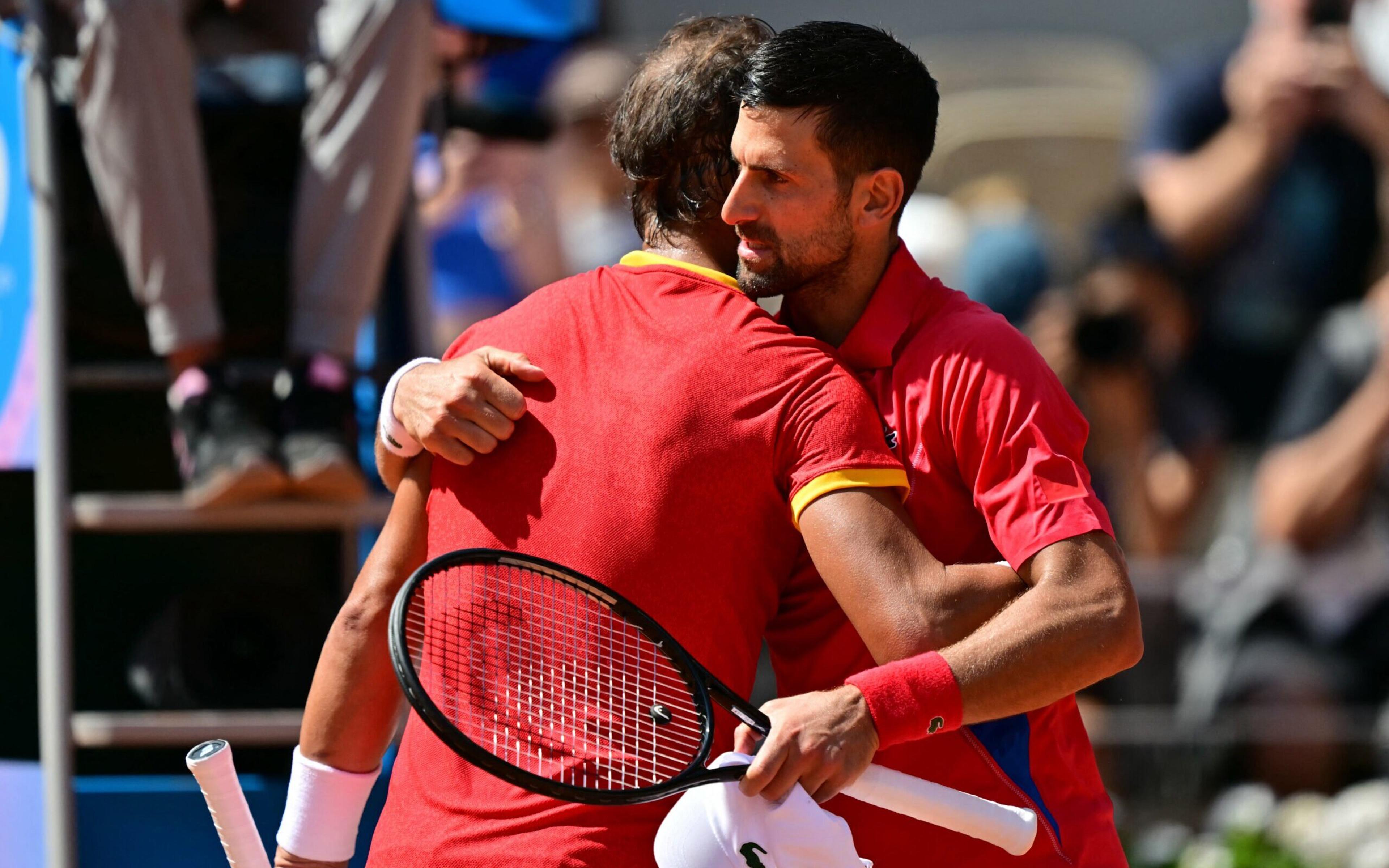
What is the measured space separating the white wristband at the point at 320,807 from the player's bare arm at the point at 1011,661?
70 cm

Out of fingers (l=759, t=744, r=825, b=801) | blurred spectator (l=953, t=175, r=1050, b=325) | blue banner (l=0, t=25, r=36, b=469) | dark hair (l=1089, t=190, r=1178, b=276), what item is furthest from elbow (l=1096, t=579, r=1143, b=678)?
dark hair (l=1089, t=190, r=1178, b=276)

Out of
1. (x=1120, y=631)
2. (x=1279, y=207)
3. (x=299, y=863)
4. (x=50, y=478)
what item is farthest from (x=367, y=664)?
(x=1279, y=207)

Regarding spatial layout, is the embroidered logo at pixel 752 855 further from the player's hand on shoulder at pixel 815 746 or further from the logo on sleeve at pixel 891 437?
the logo on sleeve at pixel 891 437

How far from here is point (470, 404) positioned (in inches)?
82.1

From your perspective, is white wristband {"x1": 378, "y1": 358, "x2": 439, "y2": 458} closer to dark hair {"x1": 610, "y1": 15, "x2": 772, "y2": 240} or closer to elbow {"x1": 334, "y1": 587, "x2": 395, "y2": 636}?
elbow {"x1": 334, "y1": 587, "x2": 395, "y2": 636}

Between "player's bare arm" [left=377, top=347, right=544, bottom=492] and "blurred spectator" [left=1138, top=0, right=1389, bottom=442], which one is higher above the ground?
"player's bare arm" [left=377, top=347, right=544, bottom=492]

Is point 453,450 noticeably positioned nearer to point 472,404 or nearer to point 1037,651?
point 472,404

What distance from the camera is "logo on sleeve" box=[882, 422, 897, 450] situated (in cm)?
212

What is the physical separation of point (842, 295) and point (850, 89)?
0.84 ft

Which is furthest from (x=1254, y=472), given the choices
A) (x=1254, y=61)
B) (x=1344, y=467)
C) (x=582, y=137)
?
(x=582, y=137)

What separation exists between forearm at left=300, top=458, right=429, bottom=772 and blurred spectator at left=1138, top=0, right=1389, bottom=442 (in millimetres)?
3617

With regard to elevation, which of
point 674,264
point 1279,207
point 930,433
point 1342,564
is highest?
point 674,264

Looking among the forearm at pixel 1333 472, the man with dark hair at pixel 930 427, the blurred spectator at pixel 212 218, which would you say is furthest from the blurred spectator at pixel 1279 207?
the man with dark hair at pixel 930 427

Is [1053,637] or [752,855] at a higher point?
[1053,637]
